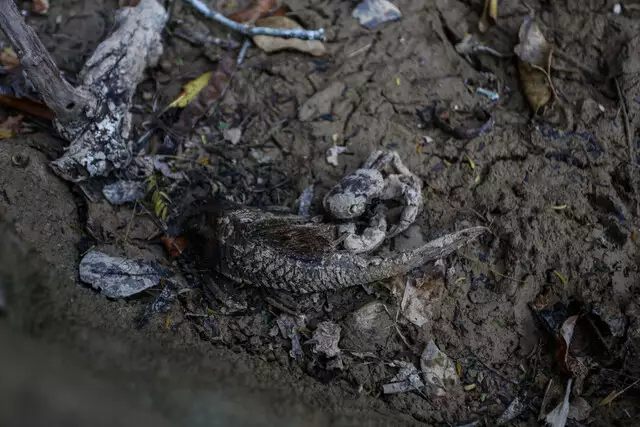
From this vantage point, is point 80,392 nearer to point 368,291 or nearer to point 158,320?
point 158,320

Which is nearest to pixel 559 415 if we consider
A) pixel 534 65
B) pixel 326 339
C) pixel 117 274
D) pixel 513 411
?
pixel 513 411

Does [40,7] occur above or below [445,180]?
above

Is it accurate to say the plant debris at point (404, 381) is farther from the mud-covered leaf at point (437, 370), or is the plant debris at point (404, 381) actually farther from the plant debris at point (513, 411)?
the plant debris at point (513, 411)

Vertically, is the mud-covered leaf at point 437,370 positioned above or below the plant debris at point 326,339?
below

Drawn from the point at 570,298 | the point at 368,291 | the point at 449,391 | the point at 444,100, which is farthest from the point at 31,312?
the point at 444,100

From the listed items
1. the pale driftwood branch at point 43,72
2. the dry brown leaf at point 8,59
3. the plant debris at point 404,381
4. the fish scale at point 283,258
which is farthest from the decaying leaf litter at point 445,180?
the dry brown leaf at point 8,59

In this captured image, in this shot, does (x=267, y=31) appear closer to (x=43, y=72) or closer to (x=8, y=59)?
(x=43, y=72)
